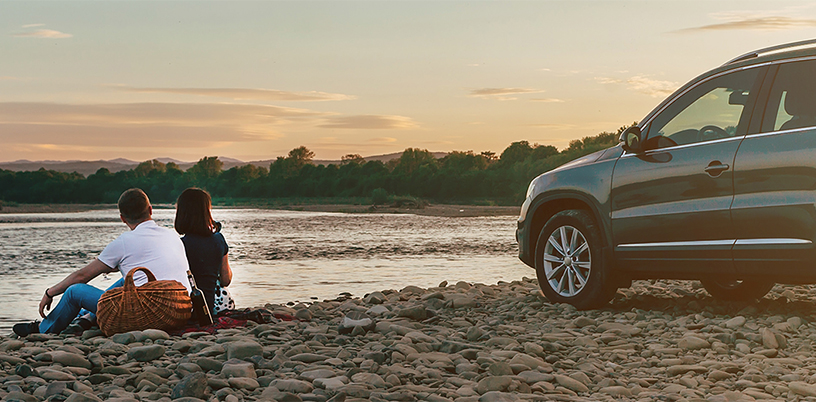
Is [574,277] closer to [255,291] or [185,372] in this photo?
[185,372]

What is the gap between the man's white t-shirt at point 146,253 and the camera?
6.30 m

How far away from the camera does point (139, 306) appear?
6.24 m

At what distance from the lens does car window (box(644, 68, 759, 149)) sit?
636 cm

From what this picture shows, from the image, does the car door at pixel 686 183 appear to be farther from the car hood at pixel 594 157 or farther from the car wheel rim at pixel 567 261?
the car wheel rim at pixel 567 261

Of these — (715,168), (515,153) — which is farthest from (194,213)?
(515,153)

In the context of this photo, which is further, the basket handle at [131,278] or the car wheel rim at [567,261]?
the car wheel rim at [567,261]

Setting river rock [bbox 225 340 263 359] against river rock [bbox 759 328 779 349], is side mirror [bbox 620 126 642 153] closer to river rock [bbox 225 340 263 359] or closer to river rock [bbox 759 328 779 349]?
river rock [bbox 759 328 779 349]

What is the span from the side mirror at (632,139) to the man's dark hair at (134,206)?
13.6 ft

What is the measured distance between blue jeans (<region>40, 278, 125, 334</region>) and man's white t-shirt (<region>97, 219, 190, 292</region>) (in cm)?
35

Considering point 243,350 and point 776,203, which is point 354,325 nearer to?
point 243,350

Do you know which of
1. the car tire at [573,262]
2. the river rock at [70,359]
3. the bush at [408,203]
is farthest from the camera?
the bush at [408,203]

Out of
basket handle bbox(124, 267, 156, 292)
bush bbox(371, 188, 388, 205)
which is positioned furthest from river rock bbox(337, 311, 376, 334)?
bush bbox(371, 188, 388, 205)

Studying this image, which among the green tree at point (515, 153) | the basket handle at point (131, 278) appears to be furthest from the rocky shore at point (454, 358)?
the green tree at point (515, 153)

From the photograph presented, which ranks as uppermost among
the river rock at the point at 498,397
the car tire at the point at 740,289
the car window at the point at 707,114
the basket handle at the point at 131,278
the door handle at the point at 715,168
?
the car window at the point at 707,114
